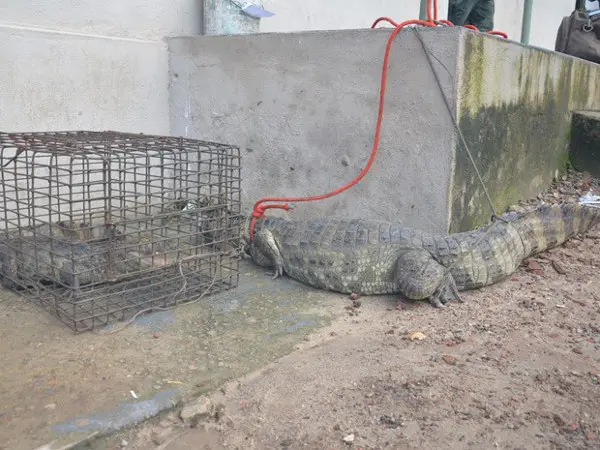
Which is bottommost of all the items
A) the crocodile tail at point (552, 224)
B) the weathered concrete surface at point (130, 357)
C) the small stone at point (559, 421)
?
the weathered concrete surface at point (130, 357)

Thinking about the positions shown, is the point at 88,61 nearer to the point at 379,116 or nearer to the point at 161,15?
the point at 161,15

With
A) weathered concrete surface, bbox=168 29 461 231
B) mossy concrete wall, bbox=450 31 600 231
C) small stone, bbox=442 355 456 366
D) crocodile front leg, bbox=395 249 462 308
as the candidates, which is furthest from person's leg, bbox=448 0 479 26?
small stone, bbox=442 355 456 366

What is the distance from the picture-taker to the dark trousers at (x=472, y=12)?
6.58m

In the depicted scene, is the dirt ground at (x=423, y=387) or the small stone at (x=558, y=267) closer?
the dirt ground at (x=423, y=387)

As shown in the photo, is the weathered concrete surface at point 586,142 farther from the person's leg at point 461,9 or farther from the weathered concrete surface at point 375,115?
the person's leg at point 461,9

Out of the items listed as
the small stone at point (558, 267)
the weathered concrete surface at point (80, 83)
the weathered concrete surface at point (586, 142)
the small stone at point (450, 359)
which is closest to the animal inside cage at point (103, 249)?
the weathered concrete surface at point (80, 83)

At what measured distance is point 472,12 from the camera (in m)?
7.10

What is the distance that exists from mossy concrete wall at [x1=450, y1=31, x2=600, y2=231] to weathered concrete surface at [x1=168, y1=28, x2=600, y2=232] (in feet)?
0.05

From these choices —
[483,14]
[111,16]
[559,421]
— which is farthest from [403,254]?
[483,14]

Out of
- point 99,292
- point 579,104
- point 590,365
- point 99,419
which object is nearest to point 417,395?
point 590,365

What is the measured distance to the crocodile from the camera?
4.09 metres

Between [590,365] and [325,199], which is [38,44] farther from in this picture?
[590,365]

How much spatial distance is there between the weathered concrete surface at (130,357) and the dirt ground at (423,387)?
0.42ft

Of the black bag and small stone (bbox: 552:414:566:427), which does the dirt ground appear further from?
the black bag
